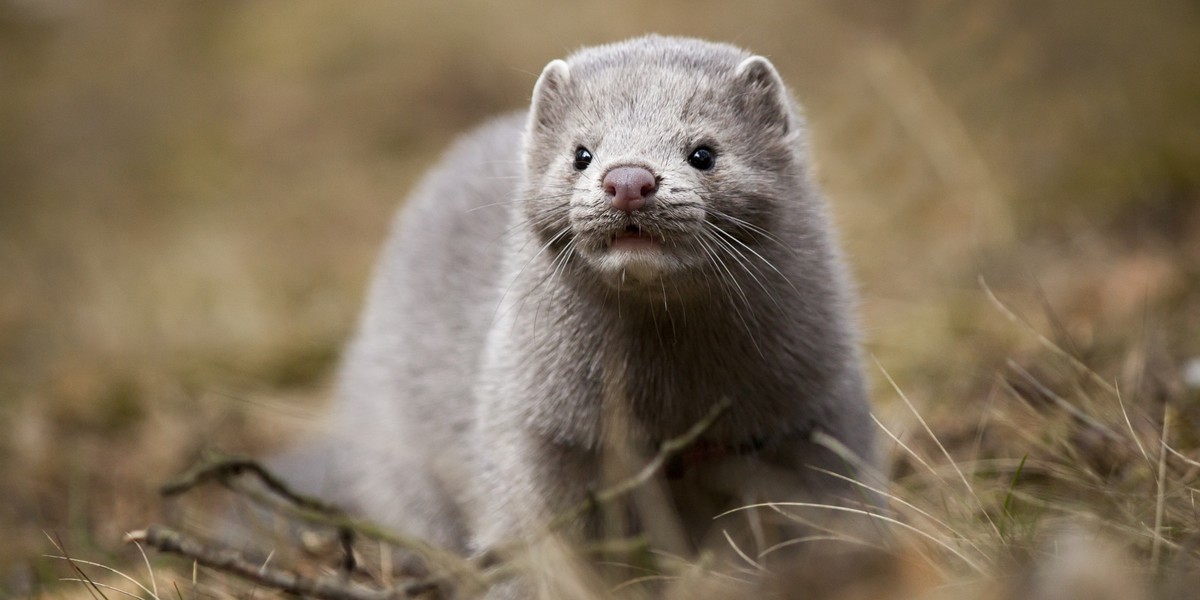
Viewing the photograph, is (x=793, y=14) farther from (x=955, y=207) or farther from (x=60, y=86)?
(x=60, y=86)

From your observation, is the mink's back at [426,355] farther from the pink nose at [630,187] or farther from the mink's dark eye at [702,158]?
the pink nose at [630,187]

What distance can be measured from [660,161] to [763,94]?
616 mm

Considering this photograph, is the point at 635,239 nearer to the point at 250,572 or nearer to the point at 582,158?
the point at 582,158

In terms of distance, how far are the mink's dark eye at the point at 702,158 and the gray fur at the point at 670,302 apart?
0.03 meters

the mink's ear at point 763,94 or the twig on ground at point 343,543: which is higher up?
the mink's ear at point 763,94

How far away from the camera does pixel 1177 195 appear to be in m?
6.36

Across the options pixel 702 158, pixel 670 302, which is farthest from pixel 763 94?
pixel 670 302

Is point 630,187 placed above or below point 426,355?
above

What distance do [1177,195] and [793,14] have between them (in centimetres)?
324

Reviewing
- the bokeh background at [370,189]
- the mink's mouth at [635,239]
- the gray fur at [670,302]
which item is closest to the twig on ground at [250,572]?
the gray fur at [670,302]

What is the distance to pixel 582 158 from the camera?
321 cm

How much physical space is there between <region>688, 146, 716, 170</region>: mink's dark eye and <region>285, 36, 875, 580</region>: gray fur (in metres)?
0.03

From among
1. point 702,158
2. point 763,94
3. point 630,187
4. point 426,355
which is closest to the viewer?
point 630,187

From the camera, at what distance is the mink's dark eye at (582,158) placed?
10.5 feet
